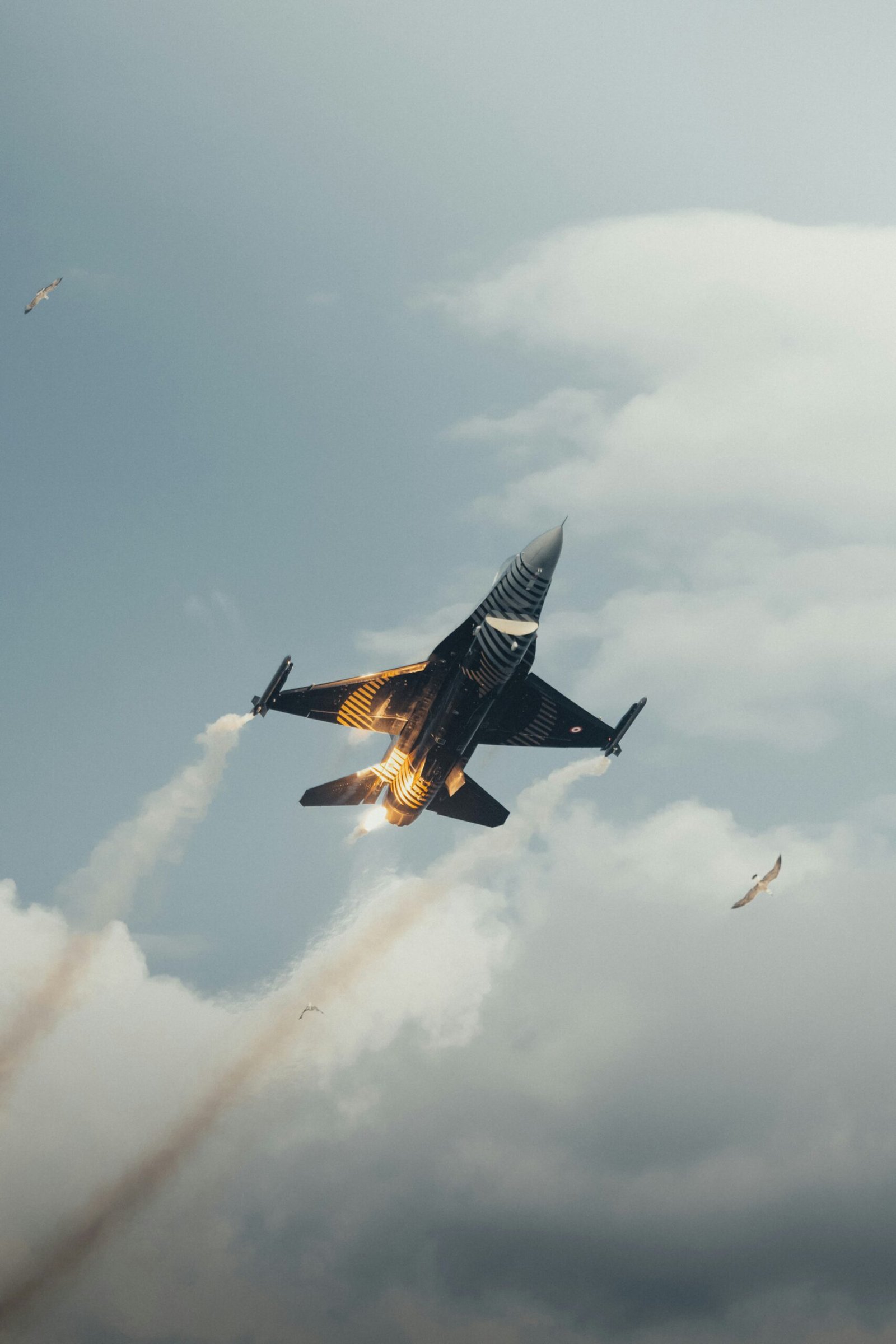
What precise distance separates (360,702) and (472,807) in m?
12.8

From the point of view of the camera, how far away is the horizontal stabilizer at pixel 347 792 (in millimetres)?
97688

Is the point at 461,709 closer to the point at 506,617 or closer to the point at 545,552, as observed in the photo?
the point at 506,617

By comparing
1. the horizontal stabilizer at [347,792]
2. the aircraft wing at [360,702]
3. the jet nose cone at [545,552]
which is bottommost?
the horizontal stabilizer at [347,792]

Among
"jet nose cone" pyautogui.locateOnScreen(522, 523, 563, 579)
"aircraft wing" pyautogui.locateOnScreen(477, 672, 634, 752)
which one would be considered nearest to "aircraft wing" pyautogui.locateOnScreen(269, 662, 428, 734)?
"aircraft wing" pyautogui.locateOnScreen(477, 672, 634, 752)

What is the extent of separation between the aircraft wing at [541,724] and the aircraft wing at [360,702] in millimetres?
6287

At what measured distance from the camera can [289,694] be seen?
319 feet

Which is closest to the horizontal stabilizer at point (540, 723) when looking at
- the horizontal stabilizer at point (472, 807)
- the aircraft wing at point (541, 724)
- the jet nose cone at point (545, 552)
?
the aircraft wing at point (541, 724)

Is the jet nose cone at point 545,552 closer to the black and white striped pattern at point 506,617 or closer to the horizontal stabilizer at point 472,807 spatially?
the black and white striped pattern at point 506,617

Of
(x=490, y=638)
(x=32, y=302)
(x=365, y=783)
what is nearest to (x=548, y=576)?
(x=490, y=638)

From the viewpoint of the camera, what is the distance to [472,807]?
102m

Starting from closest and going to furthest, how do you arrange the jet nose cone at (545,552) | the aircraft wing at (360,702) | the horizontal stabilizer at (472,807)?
the jet nose cone at (545,552), the aircraft wing at (360,702), the horizontal stabilizer at (472,807)

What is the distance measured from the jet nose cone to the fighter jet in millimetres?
68

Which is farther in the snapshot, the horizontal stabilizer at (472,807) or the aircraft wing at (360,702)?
the horizontal stabilizer at (472,807)

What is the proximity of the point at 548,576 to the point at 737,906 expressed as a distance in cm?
2505
